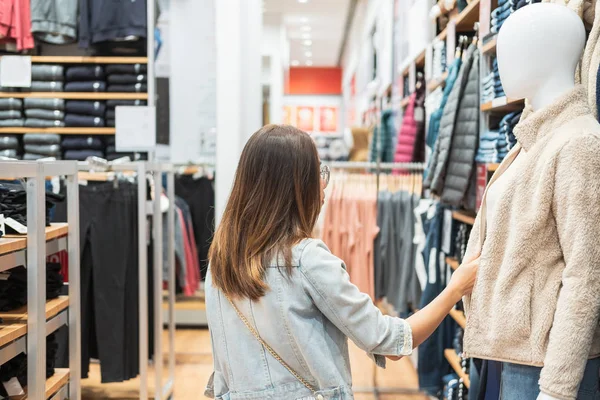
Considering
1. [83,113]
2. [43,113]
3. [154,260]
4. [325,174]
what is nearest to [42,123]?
[43,113]

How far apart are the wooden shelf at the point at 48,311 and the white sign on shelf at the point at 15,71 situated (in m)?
2.44

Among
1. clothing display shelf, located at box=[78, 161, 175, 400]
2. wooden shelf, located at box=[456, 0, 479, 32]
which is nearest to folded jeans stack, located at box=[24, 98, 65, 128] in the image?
clothing display shelf, located at box=[78, 161, 175, 400]

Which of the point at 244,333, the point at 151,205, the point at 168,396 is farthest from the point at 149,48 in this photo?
the point at 244,333

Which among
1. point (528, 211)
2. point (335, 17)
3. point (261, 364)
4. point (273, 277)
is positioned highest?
point (335, 17)

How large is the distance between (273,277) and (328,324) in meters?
0.19

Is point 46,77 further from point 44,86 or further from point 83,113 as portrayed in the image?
point 83,113

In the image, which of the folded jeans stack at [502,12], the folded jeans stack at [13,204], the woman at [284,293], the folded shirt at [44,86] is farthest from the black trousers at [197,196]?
the woman at [284,293]

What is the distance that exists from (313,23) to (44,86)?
9.36 meters

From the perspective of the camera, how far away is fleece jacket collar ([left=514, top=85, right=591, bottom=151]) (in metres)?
1.49

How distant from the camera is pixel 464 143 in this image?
3004 mm

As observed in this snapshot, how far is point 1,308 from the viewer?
2.33 meters

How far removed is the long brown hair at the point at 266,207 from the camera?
1533 mm

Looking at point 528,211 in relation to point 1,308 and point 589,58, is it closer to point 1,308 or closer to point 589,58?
point 589,58

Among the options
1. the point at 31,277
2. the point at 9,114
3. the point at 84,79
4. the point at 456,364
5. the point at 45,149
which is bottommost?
the point at 456,364
